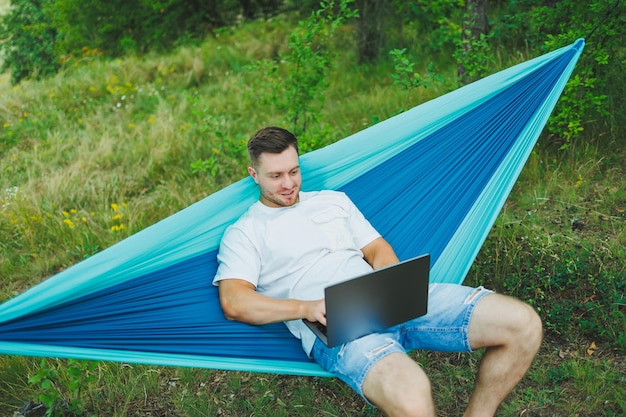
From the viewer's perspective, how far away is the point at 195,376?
2328 mm

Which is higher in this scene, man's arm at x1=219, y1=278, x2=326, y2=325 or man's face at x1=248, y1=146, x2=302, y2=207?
Result: man's face at x1=248, y1=146, x2=302, y2=207

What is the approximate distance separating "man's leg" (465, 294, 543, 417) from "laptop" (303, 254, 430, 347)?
18 cm

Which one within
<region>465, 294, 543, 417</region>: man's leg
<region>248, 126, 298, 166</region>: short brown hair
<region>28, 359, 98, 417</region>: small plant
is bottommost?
<region>28, 359, 98, 417</region>: small plant

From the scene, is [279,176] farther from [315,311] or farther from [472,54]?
[472,54]

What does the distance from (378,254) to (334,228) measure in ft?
0.54

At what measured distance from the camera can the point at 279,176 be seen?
1.90 m

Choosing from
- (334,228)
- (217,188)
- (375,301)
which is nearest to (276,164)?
(334,228)

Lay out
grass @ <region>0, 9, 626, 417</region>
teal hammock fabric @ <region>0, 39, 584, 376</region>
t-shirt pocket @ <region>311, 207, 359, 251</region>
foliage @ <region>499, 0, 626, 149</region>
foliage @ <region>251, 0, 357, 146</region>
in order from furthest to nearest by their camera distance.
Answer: foliage @ <region>251, 0, 357, 146</region> → foliage @ <region>499, 0, 626, 149</region> → grass @ <region>0, 9, 626, 417</region> → t-shirt pocket @ <region>311, 207, 359, 251</region> → teal hammock fabric @ <region>0, 39, 584, 376</region>

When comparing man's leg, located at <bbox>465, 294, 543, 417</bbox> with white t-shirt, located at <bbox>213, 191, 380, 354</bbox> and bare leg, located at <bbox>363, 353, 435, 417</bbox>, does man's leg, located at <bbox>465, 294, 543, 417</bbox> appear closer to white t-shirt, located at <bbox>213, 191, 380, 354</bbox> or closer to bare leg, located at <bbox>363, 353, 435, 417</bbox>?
bare leg, located at <bbox>363, 353, 435, 417</bbox>

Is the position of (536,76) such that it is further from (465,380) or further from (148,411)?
(148,411)

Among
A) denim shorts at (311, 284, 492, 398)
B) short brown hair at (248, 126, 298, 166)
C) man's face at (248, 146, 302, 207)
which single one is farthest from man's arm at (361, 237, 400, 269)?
short brown hair at (248, 126, 298, 166)

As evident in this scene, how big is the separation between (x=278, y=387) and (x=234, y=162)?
1.86 m

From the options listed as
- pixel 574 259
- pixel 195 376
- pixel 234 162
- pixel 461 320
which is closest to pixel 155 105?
pixel 234 162

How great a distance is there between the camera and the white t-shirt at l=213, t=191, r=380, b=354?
181 cm
